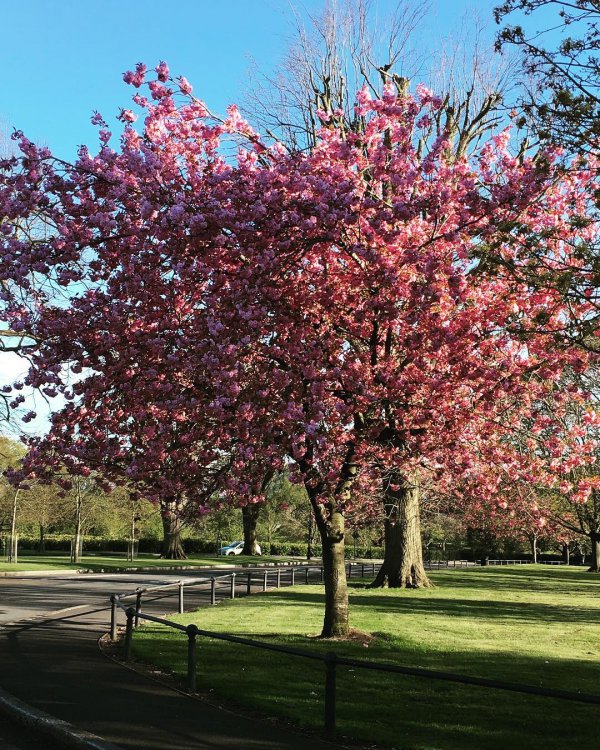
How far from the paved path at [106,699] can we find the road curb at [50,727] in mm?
144

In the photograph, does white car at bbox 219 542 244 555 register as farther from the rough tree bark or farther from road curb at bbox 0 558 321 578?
the rough tree bark

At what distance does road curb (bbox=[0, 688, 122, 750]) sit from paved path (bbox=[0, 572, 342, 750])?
14cm

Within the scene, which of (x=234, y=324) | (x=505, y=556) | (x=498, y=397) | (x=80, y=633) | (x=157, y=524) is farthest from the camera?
(x=505, y=556)

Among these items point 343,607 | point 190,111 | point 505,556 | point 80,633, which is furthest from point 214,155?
point 505,556

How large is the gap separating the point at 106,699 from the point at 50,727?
1412mm

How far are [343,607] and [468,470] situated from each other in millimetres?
3372

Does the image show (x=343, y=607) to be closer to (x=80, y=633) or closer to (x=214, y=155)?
(x=80, y=633)

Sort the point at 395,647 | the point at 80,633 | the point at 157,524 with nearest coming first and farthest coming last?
the point at 395,647 < the point at 80,633 < the point at 157,524

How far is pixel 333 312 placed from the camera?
39.2 feet

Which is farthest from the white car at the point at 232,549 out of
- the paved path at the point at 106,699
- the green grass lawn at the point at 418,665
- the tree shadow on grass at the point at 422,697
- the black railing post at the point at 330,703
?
the black railing post at the point at 330,703

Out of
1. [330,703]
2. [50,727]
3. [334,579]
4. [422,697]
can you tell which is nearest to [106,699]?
[50,727]

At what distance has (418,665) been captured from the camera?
36.8 feet

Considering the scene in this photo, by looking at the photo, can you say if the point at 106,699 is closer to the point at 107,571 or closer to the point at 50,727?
the point at 50,727

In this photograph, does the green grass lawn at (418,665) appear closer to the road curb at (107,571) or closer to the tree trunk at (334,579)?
the tree trunk at (334,579)
